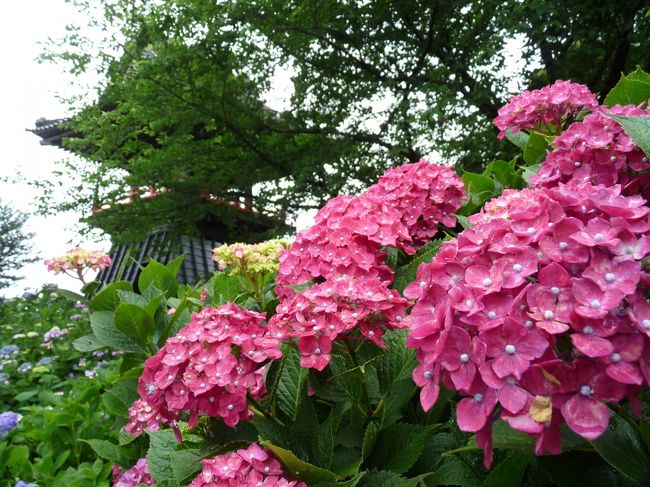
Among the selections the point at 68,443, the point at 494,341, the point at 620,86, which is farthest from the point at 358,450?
the point at 68,443

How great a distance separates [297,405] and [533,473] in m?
0.46

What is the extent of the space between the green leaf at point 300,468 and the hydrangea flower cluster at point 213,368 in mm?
119

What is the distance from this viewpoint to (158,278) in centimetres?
202

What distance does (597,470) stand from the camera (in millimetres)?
873

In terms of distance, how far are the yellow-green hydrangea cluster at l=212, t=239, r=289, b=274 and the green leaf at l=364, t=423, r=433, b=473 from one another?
74 cm

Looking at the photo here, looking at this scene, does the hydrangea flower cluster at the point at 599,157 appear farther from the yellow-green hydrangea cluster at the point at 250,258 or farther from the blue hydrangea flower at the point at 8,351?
the blue hydrangea flower at the point at 8,351

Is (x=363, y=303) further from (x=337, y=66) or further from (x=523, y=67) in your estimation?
(x=337, y=66)

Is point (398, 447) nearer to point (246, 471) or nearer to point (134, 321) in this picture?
point (246, 471)

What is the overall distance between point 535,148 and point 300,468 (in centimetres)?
125

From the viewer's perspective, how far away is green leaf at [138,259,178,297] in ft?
6.53

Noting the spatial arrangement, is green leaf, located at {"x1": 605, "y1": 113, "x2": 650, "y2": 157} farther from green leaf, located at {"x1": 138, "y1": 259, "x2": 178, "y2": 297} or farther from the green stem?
green leaf, located at {"x1": 138, "y1": 259, "x2": 178, "y2": 297}

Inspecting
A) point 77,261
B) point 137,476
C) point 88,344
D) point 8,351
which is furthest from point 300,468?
point 8,351

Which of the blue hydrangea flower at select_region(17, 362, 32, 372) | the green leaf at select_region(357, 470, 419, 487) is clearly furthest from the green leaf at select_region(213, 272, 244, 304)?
the blue hydrangea flower at select_region(17, 362, 32, 372)

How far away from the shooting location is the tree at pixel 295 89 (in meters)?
6.82
